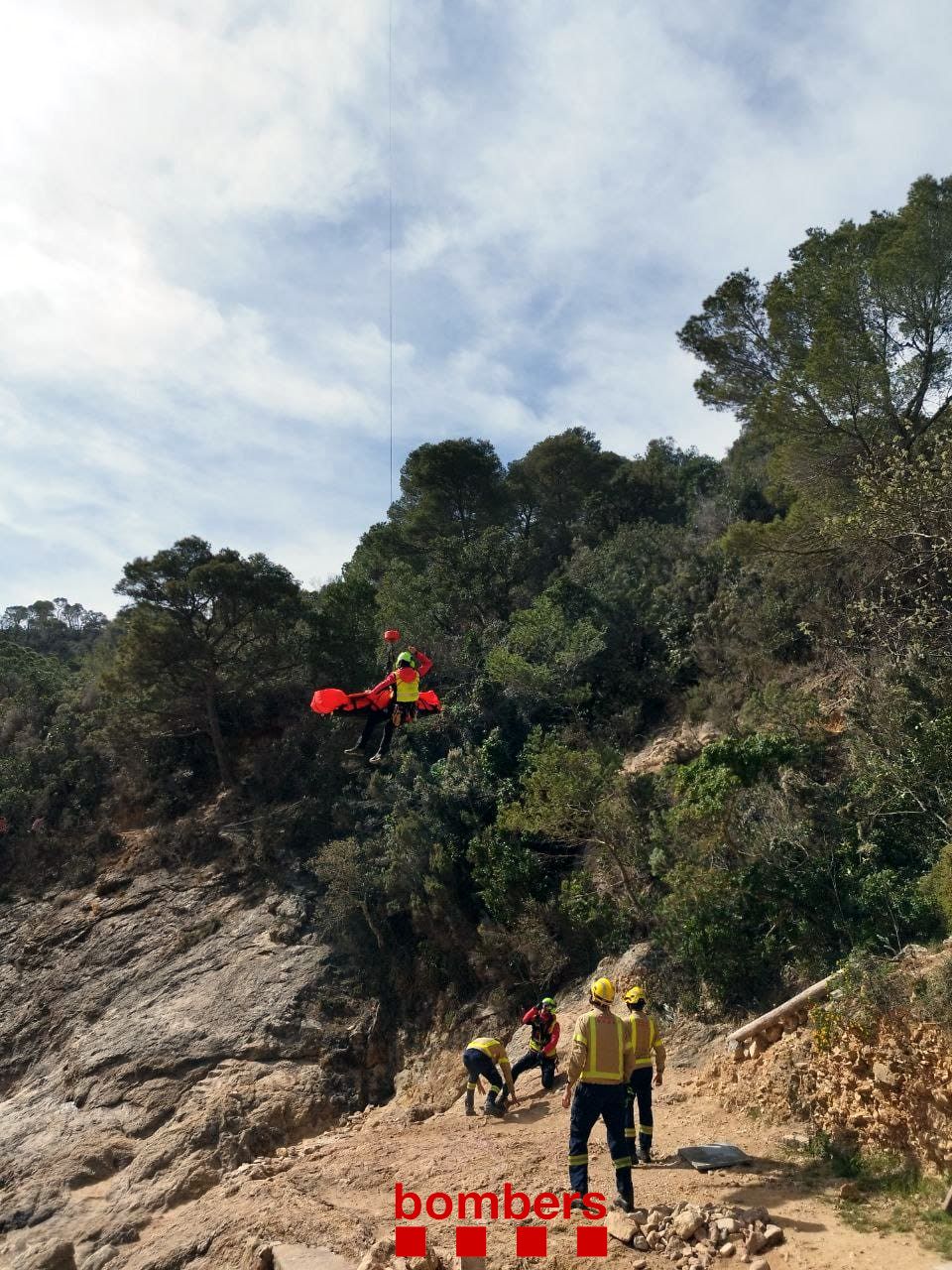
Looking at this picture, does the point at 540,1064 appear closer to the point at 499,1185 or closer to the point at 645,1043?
the point at 499,1185

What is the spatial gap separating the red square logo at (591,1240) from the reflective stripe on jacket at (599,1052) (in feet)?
2.98

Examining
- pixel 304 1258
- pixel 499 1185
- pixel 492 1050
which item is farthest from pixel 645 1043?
pixel 492 1050

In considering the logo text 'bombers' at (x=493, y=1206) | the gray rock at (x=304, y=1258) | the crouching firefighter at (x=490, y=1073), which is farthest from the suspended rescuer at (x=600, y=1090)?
the crouching firefighter at (x=490, y=1073)

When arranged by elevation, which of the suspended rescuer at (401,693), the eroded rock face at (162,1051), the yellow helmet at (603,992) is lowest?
the eroded rock face at (162,1051)

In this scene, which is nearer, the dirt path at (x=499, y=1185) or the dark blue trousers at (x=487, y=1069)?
the dirt path at (x=499, y=1185)

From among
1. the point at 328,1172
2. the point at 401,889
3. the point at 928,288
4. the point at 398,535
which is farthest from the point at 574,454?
the point at 328,1172

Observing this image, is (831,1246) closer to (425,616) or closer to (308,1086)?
(308,1086)

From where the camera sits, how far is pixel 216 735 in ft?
73.1

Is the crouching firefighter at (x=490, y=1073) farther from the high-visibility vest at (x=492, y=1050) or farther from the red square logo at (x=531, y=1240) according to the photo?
the red square logo at (x=531, y=1240)

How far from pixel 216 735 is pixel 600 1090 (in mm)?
17726

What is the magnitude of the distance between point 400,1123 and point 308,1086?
11.0ft

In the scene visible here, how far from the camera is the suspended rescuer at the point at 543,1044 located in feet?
34.2

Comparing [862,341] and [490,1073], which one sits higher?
[862,341]

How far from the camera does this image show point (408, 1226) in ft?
22.1
